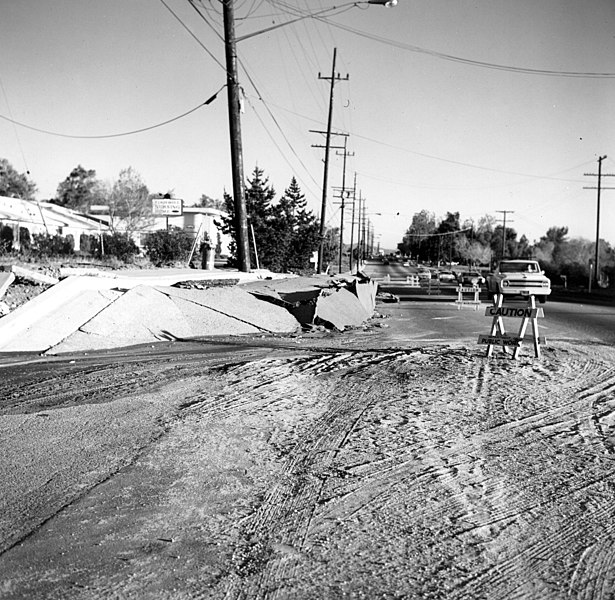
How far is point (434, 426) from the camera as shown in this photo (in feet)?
23.3

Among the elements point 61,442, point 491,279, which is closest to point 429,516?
point 61,442

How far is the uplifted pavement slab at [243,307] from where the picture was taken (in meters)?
15.5

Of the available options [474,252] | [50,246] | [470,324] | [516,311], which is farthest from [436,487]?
[474,252]

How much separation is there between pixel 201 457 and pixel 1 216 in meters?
33.4

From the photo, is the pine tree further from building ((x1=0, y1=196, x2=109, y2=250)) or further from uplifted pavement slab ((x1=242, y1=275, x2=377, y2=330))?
uplifted pavement slab ((x1=242, y1=275, x2=377, y2=330))

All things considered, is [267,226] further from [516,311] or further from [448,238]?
[448,238]

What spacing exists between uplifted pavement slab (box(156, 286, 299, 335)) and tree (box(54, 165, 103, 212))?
79.9 meters

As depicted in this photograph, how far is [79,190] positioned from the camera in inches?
3770

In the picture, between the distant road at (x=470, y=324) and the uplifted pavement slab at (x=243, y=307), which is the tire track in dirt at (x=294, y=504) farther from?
the distant road at (x=470, y=324)

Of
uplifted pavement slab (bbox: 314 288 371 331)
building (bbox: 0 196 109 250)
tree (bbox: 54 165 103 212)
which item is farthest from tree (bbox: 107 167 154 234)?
uplifted pavement slab (bbox: 314 288 371 331)

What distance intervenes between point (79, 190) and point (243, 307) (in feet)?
283

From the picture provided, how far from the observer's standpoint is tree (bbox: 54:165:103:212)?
93.4 m

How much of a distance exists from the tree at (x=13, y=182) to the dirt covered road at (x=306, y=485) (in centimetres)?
7478

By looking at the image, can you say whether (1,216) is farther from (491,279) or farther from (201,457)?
(201,457)
